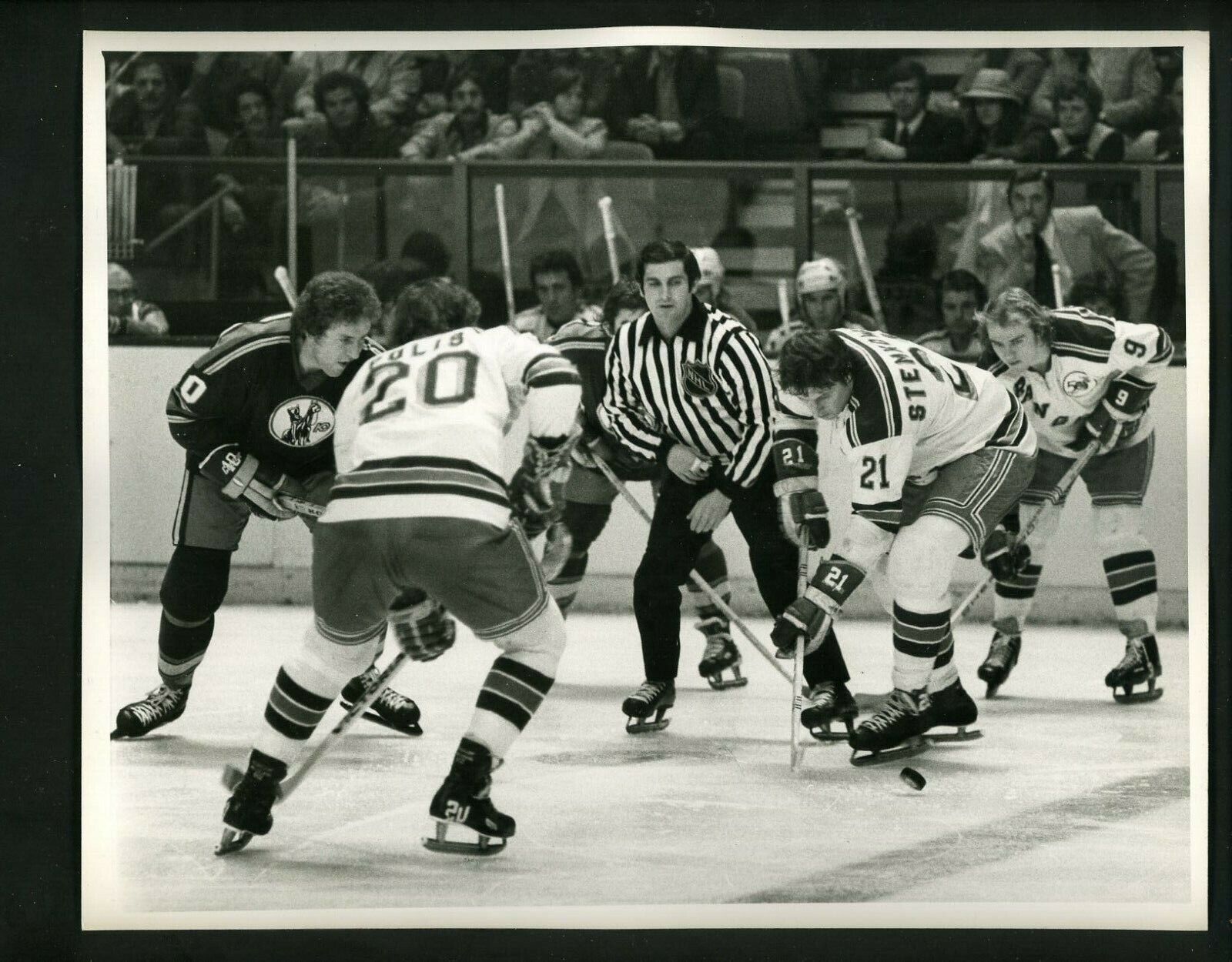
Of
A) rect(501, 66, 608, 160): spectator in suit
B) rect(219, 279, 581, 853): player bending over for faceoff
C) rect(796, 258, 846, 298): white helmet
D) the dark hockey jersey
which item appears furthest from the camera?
rect(796, 258, 846, 298): white helmet

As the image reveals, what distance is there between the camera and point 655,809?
11.5ft

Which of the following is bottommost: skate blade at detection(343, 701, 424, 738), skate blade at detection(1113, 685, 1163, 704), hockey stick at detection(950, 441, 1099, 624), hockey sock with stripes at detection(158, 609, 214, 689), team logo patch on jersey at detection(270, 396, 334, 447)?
skate blade at detection(343, 701, 424, 738)

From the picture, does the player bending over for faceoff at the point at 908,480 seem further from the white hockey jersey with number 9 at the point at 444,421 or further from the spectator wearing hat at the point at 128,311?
the spectator wearing hat at the point at 128,311

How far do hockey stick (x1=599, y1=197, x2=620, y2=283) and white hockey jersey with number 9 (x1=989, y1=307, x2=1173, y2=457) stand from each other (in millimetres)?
1344

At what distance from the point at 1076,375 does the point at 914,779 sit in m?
1.27

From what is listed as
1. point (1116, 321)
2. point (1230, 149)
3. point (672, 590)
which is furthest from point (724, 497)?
point (1230, 149)

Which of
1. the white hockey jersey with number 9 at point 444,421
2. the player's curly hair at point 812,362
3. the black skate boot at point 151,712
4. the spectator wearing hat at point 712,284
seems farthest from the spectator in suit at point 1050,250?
the black skate boot at point 151,712

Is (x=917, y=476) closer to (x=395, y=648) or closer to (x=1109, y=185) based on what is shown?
(x=1109, y=185)

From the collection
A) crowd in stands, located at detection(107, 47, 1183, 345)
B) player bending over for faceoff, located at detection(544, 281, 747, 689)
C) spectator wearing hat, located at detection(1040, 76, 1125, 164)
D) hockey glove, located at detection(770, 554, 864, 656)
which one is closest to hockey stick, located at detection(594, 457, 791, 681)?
player bending over for faceoff, located at detection(544, 281, 747, 689)

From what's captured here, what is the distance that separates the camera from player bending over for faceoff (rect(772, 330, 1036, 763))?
3.68 meters

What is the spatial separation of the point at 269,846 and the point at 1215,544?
1.92m

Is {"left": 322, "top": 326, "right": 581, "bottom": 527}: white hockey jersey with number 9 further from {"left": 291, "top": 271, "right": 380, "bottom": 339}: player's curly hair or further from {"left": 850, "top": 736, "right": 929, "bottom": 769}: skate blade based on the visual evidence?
{"left": 850, "top": 736, "right": 929, "bottom": 769}: skate blade

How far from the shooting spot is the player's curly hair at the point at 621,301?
4391mm

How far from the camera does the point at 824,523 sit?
3869 mm
